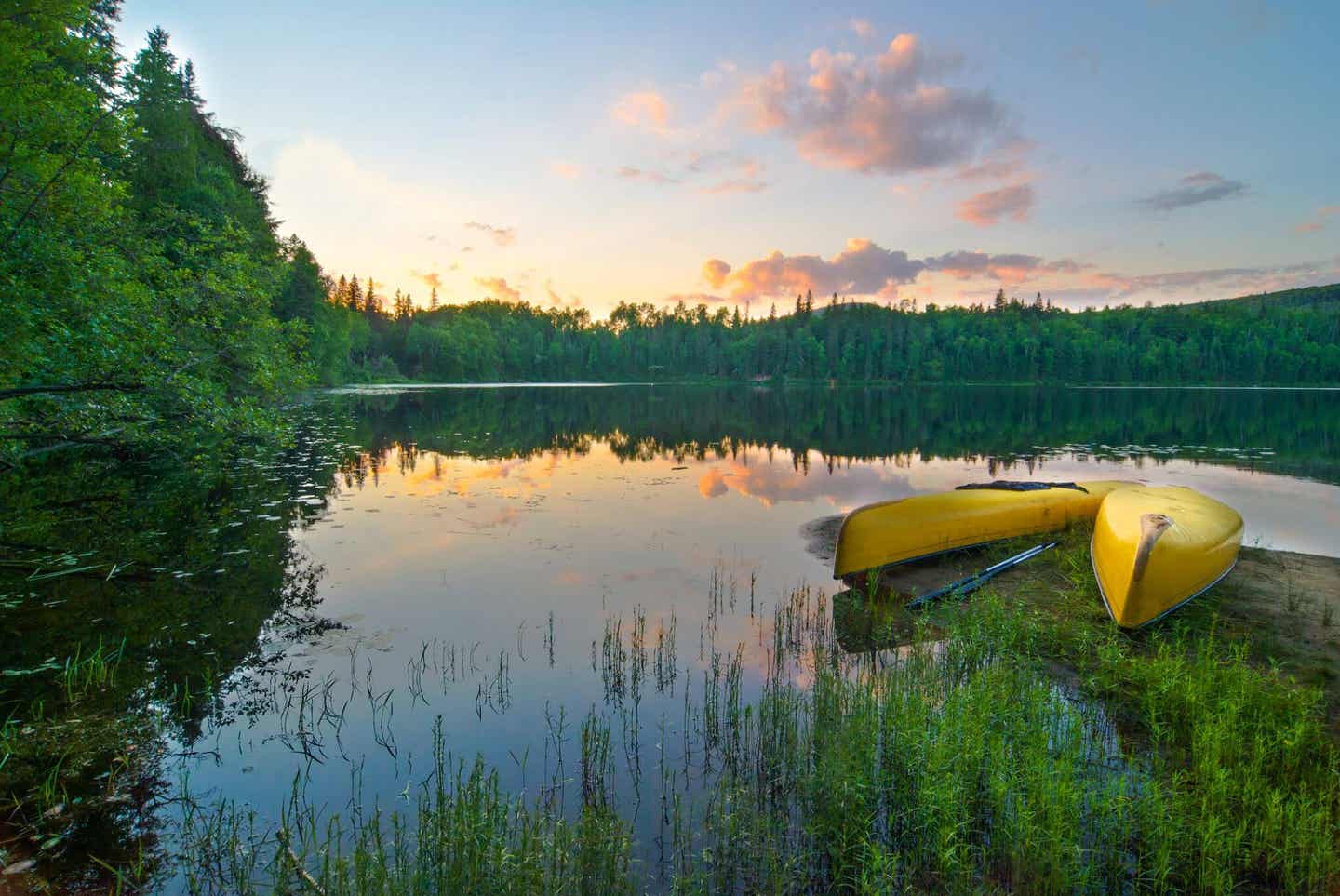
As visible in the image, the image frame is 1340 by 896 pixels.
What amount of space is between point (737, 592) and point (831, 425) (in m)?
33.4

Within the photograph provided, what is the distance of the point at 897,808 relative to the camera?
5.11 metres

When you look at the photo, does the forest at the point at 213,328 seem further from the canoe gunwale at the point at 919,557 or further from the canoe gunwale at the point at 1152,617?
the canoe gunwale at the point at 1152,617

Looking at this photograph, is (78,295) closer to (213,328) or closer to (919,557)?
(213,328)

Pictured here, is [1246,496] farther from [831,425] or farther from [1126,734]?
[831,425]

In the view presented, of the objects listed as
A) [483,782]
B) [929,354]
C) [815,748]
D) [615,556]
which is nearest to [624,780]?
[483,782]

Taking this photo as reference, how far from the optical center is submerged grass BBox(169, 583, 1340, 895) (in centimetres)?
429

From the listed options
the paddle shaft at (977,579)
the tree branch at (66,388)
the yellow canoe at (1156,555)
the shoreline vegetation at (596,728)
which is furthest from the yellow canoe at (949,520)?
the tree branch at (66,388)

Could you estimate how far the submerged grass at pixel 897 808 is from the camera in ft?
14.1

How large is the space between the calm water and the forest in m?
2.21

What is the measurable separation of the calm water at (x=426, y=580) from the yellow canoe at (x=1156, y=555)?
4.21 metres

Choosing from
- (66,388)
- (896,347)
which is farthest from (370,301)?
(66,388)

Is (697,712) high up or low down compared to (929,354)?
down

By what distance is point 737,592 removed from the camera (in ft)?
35.0

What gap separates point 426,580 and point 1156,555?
430 inches
